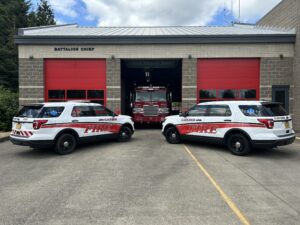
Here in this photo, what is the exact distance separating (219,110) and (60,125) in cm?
570

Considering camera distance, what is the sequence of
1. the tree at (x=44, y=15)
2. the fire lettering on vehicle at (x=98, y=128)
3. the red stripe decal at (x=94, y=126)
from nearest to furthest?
the red stripe decal at (x=94, y=126), the fire lettering on vehicle at (x=98, y=128), the tree at (x=44, y=15)

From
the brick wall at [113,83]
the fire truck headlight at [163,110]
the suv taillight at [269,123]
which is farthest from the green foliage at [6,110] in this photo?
the suv taillight at [269,123]

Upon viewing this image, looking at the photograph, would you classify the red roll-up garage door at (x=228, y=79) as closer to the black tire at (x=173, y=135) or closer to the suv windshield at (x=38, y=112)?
the black tire at (x=173, y=135)

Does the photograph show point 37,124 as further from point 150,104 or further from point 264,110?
point 150,104

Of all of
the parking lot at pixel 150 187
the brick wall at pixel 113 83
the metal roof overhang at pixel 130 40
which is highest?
the metal roof overhang at pixel 130 40

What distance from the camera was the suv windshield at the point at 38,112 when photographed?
338 inches

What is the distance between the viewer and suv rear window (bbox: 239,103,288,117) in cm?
842

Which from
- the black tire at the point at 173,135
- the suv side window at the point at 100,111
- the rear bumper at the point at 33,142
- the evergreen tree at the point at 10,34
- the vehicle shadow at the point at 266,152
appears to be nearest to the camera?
the rear bumper at the point at 33,142

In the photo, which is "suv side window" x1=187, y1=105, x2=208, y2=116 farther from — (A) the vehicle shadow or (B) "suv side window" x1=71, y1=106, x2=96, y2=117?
(B) "suv side window" x1=71, y1=106, x2=96, y2=117

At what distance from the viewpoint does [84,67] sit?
624 inches

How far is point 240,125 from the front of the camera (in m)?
8.77

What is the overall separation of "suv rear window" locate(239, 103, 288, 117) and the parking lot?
1.44 meters

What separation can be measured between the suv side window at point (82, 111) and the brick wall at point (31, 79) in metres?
6.94

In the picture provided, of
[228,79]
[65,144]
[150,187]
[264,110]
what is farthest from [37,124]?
[228,79]
